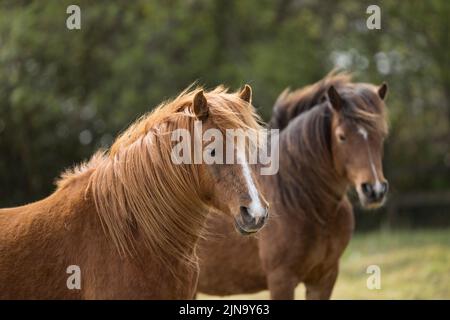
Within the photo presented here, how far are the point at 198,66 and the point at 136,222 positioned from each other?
12.6 m

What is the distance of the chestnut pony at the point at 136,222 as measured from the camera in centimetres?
329

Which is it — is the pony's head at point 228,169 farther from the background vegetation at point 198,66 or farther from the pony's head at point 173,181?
the background vegetation at point 198,66

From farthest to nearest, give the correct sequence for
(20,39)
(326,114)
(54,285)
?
(20,39)
(326,114)
(54,285)

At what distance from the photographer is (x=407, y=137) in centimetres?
1669

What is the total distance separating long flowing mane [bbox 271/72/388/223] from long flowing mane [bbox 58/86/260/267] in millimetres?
1944

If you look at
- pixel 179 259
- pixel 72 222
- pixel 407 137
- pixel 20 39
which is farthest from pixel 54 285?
pixel 407 137

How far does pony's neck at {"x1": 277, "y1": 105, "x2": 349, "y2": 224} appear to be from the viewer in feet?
17.5

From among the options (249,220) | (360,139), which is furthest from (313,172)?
(249,220)

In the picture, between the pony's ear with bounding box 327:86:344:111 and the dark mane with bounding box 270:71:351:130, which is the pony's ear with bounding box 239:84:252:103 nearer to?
the pony's ear with bounding box 327:86:344:111

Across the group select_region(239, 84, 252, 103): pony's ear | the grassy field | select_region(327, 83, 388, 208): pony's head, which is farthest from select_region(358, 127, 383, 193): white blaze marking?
the grassy field
